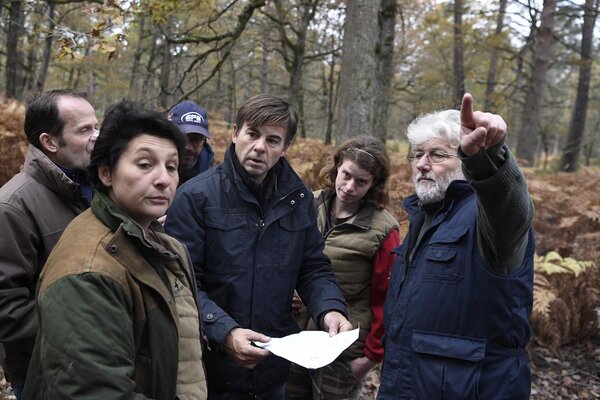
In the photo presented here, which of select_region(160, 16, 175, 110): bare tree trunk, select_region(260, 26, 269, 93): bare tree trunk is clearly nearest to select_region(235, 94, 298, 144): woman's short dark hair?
select_region(160, 16, 175, 110): bare tree trunk

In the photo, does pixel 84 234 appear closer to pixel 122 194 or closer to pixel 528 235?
pixel 122 194

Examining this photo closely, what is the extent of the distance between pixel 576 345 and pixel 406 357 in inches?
181

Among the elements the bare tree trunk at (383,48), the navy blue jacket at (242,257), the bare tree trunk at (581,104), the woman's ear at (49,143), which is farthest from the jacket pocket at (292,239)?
the bare tree trunk at (581,104)

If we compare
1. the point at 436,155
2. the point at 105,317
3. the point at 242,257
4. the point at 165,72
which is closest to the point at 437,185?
the point at 436,155

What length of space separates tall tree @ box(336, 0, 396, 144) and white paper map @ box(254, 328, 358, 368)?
395cm

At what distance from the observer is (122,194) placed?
164cm

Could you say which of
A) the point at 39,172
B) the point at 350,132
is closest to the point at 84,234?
the point at 39,172

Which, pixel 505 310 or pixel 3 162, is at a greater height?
pixel 3 162

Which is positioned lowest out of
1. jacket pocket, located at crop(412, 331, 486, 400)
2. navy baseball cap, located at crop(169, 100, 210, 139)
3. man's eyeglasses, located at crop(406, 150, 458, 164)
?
jacket pocket, located at crop(412, 331, 486, 400)

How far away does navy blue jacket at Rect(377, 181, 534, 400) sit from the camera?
6.78 feet

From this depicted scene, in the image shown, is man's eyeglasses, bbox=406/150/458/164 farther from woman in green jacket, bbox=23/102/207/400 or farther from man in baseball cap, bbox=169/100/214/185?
man in baseball cap, bbox=169/100/214/185

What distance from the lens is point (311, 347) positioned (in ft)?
7.12

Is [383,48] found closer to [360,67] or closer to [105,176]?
[360,67]

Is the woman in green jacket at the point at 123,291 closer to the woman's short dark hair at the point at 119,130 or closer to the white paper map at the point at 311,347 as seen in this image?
the woman's short dark hair at the point at 119,130
